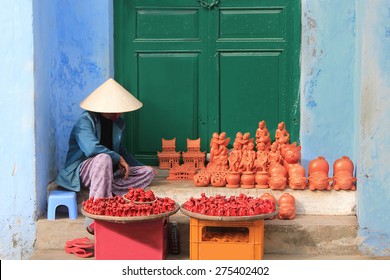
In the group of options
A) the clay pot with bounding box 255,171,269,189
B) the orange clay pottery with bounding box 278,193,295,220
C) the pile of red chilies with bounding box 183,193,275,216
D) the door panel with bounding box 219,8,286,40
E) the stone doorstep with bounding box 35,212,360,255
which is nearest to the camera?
the pile of red chilies with bounding box 183,193,275,216

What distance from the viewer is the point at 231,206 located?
253 inches

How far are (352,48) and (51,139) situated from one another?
10.4 feet

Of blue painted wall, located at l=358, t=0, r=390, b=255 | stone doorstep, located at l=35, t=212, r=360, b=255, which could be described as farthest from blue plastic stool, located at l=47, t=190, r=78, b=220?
blue painted wall, located at l=358, t=0, r=390, b=255

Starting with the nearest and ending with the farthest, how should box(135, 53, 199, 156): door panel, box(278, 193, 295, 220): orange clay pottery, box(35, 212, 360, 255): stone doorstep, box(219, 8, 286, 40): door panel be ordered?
box(35, 212, 360, 255): stone doorstep < box(278, 193, 295, 220): orange clay pottery < box(219, 8, 286, 40): door panel < box(135, 53, 199, 156): door panel

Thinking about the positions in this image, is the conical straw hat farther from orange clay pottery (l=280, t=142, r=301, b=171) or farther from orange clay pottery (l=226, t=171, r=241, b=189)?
orange clay pottery (l=280, t=142, r=301, b=171)

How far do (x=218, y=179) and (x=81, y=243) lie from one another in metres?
1.43

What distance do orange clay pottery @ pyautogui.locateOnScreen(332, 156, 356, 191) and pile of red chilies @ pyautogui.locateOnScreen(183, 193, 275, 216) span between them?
92cm

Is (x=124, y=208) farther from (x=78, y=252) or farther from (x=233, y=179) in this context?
(x=233, y=179)

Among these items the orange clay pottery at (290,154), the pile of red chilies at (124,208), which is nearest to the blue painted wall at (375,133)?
the orange clay pottery at (290,154)

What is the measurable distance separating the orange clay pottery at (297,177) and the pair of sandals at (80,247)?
1.93 m

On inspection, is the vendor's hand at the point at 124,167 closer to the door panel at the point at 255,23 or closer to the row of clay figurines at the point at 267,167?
the row of clay figurines at the point at 267,167

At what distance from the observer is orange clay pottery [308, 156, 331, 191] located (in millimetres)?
7309

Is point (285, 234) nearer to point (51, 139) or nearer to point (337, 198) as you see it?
point (337, 198)

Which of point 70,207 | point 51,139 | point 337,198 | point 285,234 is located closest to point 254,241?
point 285,234
